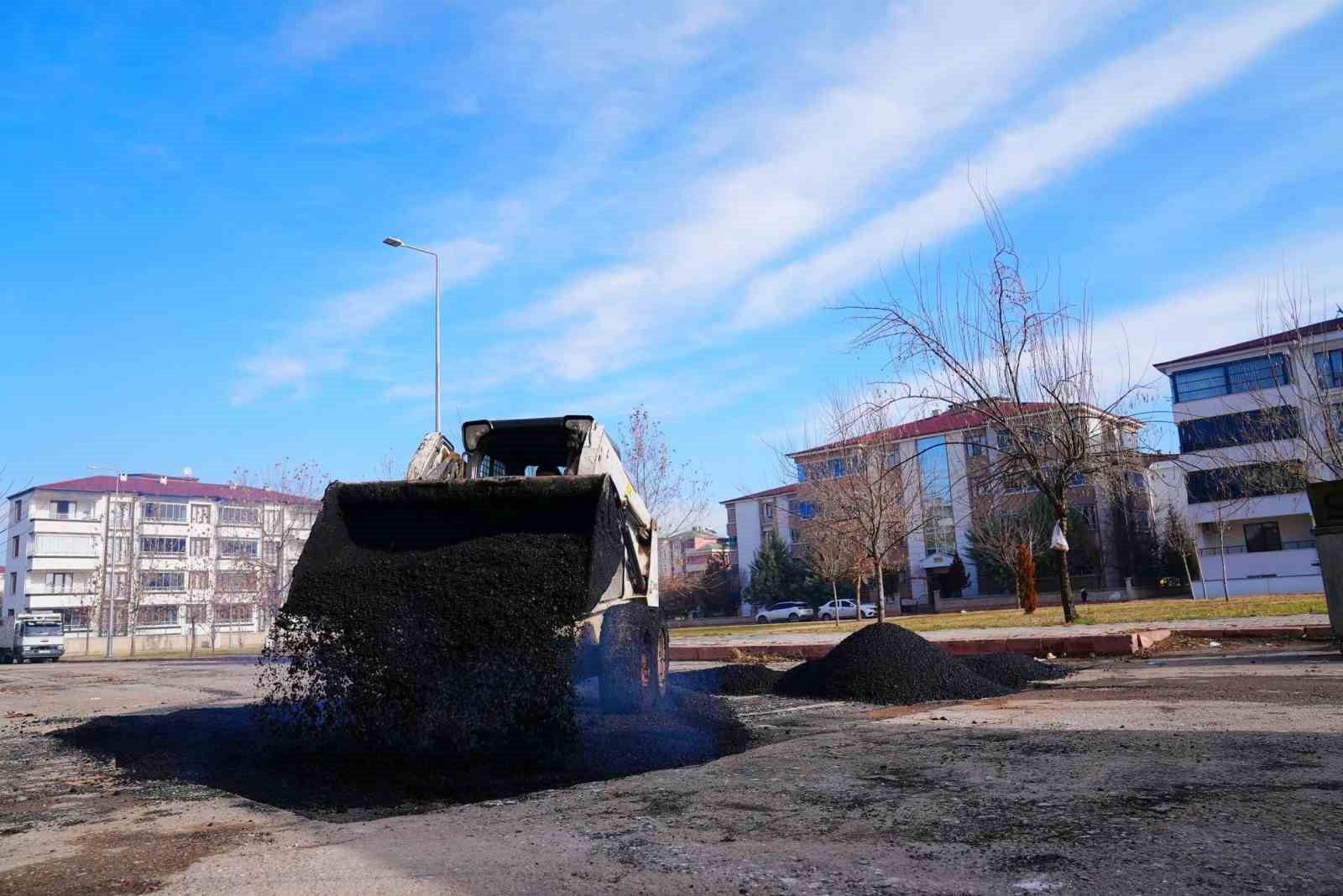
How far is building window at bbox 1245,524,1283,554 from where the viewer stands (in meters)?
44.7

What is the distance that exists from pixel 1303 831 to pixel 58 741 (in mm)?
9656

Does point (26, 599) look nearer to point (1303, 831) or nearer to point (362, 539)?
point (362, 539)

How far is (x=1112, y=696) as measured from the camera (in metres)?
9.17

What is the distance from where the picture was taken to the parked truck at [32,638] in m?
38.8

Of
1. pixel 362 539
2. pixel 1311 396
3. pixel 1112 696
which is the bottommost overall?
pixel 1112 696

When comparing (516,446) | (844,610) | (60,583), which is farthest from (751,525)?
(516,446)

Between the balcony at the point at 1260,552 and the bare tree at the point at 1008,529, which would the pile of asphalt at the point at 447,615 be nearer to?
the bare tree at the point at 1008,529

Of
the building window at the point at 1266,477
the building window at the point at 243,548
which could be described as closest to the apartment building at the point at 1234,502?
the building window at the point at 1266,477

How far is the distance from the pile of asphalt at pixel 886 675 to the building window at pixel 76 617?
6282 centimetres

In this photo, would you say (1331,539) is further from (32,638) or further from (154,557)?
(154,557)

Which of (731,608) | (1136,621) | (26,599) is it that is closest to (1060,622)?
(1136,621)

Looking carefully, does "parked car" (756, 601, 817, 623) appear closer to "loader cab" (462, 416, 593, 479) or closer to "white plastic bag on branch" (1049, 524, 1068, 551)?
"white plastic bag on branch" (1049, 524, 1068, 551)

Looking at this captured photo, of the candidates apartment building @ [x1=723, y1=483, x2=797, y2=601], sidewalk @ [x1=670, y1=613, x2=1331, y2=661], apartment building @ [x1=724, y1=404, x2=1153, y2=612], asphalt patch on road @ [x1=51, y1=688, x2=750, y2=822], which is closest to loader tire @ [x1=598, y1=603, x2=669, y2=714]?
asphalt patch on road @ [x1=51, y1=688, x2=750, y2=822]

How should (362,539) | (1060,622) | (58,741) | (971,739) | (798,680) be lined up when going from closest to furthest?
(971,739) < (362,539) < (58,741) < (798,680) < (1060,622)
